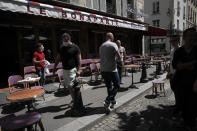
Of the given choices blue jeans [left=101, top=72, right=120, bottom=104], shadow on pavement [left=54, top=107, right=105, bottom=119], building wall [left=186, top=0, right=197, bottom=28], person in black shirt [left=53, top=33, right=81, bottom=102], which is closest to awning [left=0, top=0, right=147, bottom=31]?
person in black shirt [left=53, top=33, right=81, bottom=102]

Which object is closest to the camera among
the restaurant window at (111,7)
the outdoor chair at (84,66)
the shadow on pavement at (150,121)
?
the shadow on pavement at (150,121)

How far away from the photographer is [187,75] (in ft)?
8.28

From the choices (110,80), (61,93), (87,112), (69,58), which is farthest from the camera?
(61,93)

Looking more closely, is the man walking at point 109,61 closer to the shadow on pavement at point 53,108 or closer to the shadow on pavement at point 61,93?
the shadow on pavement at point 53,108

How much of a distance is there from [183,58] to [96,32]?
8364 millimetres

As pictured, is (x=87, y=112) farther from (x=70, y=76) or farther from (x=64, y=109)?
(x=70, y=76)

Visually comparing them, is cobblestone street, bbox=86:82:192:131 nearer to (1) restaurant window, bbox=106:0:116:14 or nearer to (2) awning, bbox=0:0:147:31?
(2) awning, bbox=0:0:147:31

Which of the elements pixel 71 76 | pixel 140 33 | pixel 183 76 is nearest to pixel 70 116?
pixel 71 76

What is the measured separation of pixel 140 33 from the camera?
15195 millimetres

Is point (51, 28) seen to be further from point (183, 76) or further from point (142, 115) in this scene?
point (183, 76)

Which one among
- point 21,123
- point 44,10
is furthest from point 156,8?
point 21,123

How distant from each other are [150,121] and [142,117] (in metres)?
0.24

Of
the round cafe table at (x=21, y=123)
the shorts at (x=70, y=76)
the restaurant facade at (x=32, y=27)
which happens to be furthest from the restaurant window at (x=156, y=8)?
the round cafe table at (x=21, y=123)

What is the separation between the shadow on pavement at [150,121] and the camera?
2930 mm
